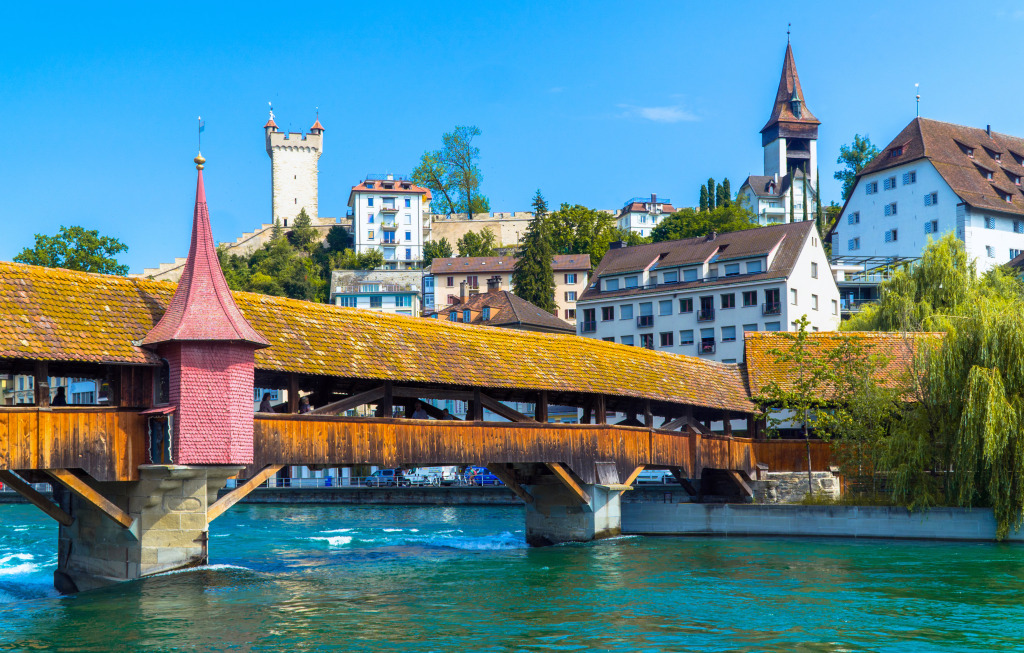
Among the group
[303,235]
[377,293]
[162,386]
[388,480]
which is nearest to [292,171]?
[303,235]

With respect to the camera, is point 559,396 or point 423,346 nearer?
point 423,346

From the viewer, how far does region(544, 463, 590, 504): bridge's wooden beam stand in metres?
23.7

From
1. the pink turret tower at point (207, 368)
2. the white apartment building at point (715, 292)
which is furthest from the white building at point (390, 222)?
the pink turret tower at point (207, 368)

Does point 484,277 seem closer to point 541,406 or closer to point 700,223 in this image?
point 700,223

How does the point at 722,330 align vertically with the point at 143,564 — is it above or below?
above

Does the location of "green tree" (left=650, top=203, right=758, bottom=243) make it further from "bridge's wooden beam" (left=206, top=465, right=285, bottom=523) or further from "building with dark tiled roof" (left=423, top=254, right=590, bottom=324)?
"bridge's wooden beam" (left=206, top=465, right=285, bottom=523)

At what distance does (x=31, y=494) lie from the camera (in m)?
16.8

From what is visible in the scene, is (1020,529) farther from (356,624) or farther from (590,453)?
(356,624)

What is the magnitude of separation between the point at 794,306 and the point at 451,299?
29.5 meters

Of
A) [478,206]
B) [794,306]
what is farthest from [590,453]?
[478,206]

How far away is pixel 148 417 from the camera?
55.2 ft

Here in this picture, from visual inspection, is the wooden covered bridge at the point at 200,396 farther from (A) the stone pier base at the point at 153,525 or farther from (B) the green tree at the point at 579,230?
(B) the green tree at the point at 579,230

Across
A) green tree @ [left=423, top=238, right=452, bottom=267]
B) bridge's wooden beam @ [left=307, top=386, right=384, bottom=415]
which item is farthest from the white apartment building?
green tree @ [left=423, top=238, right=452, bottom=267]

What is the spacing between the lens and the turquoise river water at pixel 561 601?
13445 millimetres
